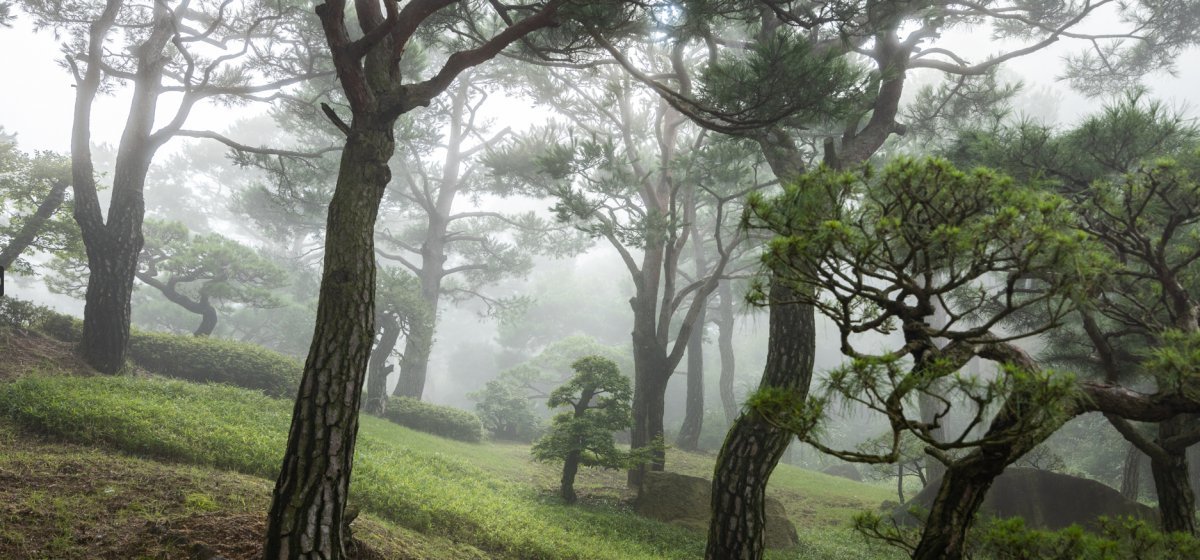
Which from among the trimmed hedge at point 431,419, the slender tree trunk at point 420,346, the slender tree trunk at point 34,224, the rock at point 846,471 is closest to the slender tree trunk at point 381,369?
the trimmed hedge at point 431,419

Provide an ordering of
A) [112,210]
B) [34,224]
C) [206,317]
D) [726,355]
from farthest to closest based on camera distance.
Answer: [726,355] < [206,317] < [34,224] < [112,210]

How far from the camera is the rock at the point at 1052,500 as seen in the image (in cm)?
649

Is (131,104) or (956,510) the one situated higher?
(131,104)

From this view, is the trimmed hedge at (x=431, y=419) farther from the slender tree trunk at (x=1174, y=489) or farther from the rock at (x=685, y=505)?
the slender tree trunk at (x=1174, y=489)

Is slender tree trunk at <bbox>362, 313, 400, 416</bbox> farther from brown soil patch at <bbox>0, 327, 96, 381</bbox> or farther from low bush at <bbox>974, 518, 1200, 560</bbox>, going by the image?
low bush at <bbox>974, 518, 1200, 560</bbox>

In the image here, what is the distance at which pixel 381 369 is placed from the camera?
12656mm

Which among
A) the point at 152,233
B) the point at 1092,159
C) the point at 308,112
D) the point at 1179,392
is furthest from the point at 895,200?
the point at 152,233

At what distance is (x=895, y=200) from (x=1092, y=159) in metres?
3.73

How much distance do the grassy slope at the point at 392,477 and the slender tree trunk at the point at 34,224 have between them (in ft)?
14.6

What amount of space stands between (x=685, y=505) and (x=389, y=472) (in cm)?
331

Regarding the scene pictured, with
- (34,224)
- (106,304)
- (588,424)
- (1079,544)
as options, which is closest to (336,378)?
(1079,544)

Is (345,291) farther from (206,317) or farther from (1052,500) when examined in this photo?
(206,317)

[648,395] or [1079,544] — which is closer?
[1079,544]

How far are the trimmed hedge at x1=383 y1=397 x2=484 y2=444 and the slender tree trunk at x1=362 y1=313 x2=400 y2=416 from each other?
0.26 metres
